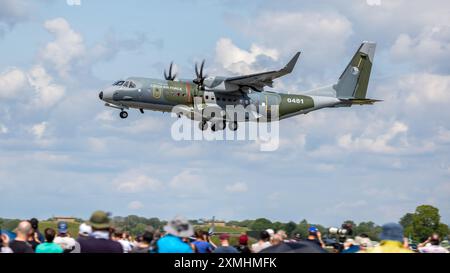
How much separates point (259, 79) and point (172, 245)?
4643 centimetres

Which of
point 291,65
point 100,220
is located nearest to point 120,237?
point 100,220

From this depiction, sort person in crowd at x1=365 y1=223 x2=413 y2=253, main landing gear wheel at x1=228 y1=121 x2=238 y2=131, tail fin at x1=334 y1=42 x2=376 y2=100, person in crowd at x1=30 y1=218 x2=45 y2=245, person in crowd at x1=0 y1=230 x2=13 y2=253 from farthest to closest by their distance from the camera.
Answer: tail fin at x1=334 y1=42 x2=376 y2=100 < main landing gear wheel at x1=228 y1=121 x2=238 y2=131 < person in crowd at x1=30 y1=218 x2=45 y2=245 < person in crowd at x1=0 y1=230 x2=13 y2=253 < person in crowd at x1=365 y1=223 x2=413 y2=253

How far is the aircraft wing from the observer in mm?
58719

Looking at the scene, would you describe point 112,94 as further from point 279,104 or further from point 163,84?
point 279,104

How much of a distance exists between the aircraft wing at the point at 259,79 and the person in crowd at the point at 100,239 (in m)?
43.2

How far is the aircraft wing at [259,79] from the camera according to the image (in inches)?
2312

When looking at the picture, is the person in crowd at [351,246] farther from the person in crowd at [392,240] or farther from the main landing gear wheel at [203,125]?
the main landing gear wheel at [203,125]

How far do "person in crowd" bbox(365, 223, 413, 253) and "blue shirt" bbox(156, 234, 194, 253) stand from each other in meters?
3.60

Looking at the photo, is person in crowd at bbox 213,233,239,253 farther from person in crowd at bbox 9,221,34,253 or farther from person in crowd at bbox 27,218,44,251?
person in crowd at bbox 27,218,44,251

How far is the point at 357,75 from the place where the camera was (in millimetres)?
71750

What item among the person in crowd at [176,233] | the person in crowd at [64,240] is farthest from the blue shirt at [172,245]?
the person in crowd at [64,240]

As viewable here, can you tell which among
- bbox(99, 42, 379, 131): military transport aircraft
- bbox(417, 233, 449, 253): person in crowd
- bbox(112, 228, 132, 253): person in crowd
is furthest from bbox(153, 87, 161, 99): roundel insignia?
bbox(417, 233, 449, 253): person in crowd

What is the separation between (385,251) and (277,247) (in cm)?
251

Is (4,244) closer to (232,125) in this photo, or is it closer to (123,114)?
(123,114)
